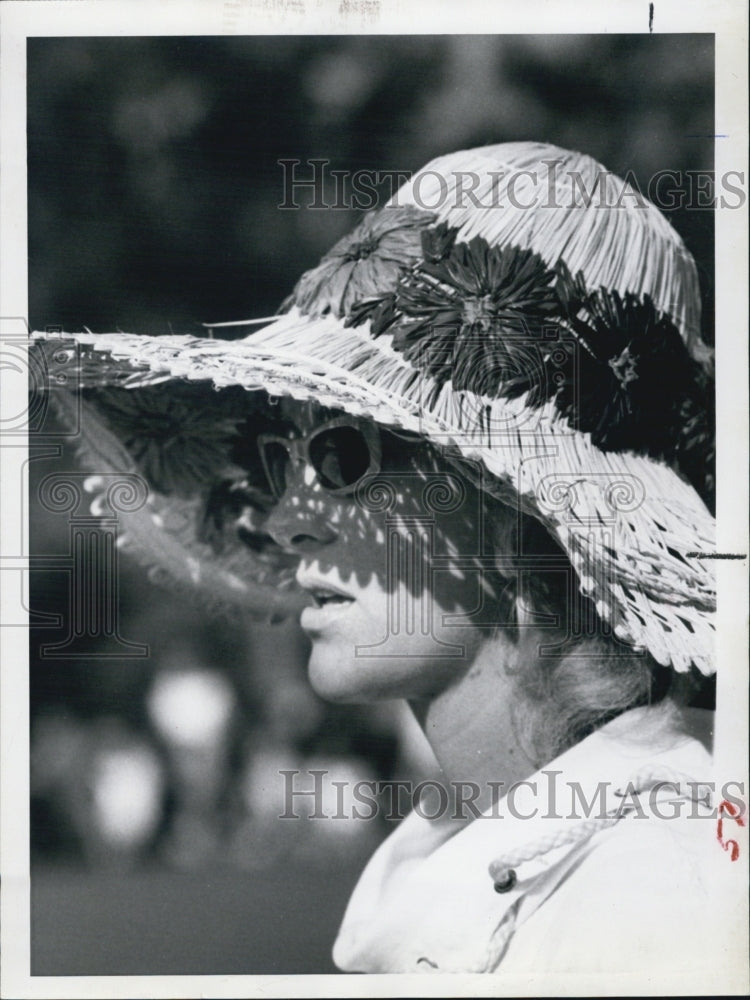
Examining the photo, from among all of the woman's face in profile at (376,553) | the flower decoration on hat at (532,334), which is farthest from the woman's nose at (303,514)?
the flower decoration on hat at (532,334)

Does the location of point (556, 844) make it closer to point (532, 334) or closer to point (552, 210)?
point (532, 334)

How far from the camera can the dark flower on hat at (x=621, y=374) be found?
2.45 meters

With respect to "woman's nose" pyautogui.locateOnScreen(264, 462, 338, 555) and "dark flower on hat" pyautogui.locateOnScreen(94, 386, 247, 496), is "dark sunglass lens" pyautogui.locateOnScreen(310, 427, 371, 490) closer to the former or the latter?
"woman's nose" pyautogui.locateOnScreen(264, 462, 338, 555)

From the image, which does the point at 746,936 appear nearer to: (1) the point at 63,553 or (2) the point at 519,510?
(2) the point at 519,510

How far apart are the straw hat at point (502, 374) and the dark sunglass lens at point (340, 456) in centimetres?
7

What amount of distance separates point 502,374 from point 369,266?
38cm

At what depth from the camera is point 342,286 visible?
2441mm

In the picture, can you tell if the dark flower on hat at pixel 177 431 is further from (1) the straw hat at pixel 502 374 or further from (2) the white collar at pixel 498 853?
(2) the white collar at pixel 498 853

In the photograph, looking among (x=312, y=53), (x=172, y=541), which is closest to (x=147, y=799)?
Answer: (x=172, y=541)

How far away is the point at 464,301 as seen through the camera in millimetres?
2434

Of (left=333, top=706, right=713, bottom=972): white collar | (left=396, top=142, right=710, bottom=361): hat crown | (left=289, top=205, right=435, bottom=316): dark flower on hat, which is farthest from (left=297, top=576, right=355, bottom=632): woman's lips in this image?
(left=396, top=142, right=710, bottom=361): hat crown

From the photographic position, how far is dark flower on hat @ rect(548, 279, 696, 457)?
2.45 m

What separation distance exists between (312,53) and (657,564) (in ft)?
4.46

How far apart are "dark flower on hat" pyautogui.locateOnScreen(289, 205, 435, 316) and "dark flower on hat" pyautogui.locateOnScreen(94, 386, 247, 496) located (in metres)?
0.31
